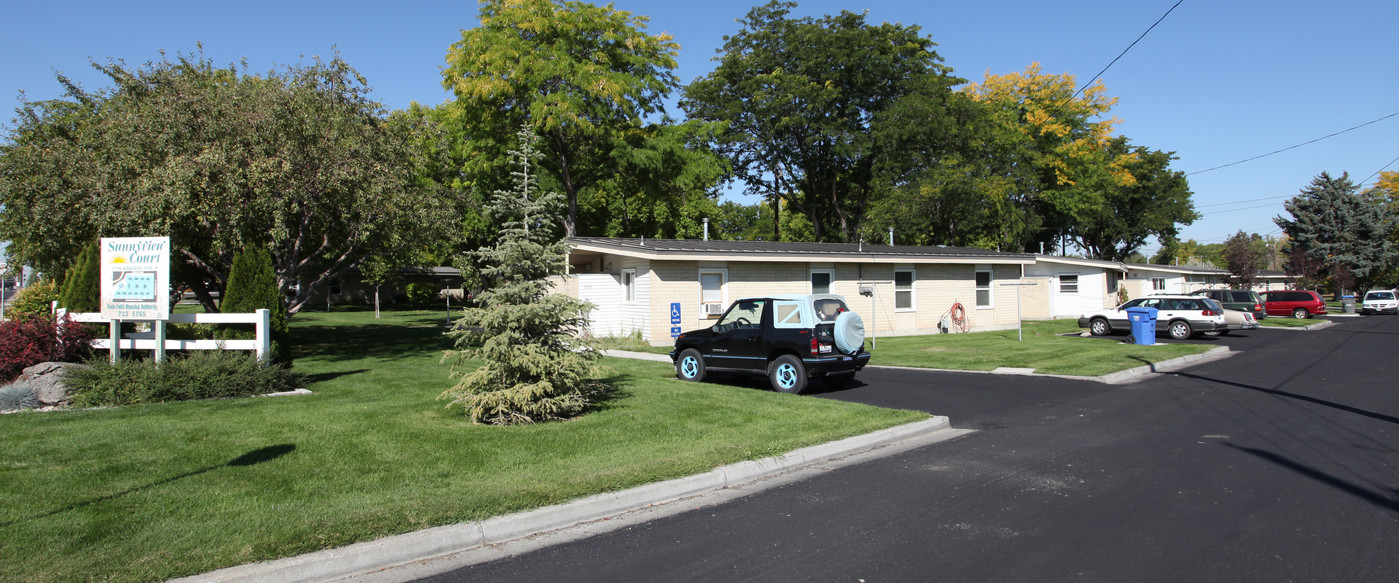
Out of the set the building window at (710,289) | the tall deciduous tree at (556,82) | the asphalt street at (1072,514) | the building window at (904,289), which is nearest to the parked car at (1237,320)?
the building window at (904,289)

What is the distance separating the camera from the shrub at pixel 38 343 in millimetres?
10164

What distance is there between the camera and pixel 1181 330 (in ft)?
72.6

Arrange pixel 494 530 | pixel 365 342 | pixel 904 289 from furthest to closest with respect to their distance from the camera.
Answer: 1. pixel 904 289
2. pixel 365 342
3. pixel 494 530

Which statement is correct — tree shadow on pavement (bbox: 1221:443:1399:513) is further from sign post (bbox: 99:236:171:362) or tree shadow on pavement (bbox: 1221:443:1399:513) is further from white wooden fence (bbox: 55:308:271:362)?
sign post (bbox: 99:236:171:362)

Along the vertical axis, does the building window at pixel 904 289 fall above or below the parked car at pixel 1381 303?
above

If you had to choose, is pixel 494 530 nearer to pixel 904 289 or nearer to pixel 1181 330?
pixel 904 289

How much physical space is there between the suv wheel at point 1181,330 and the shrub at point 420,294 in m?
45.7

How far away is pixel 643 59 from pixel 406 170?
15799 mm

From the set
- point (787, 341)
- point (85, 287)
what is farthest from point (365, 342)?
point (787, 341)

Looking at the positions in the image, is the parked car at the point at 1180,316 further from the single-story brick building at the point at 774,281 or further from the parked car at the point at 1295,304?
the parked car at the point at 1295,304

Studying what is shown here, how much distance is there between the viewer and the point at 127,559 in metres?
4.47

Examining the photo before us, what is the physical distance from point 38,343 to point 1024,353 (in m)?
19.0

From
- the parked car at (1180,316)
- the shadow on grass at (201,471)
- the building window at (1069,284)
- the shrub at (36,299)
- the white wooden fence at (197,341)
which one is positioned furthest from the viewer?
the building window at (1069,284)

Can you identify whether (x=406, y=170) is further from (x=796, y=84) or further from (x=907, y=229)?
(x=907, y=229)
